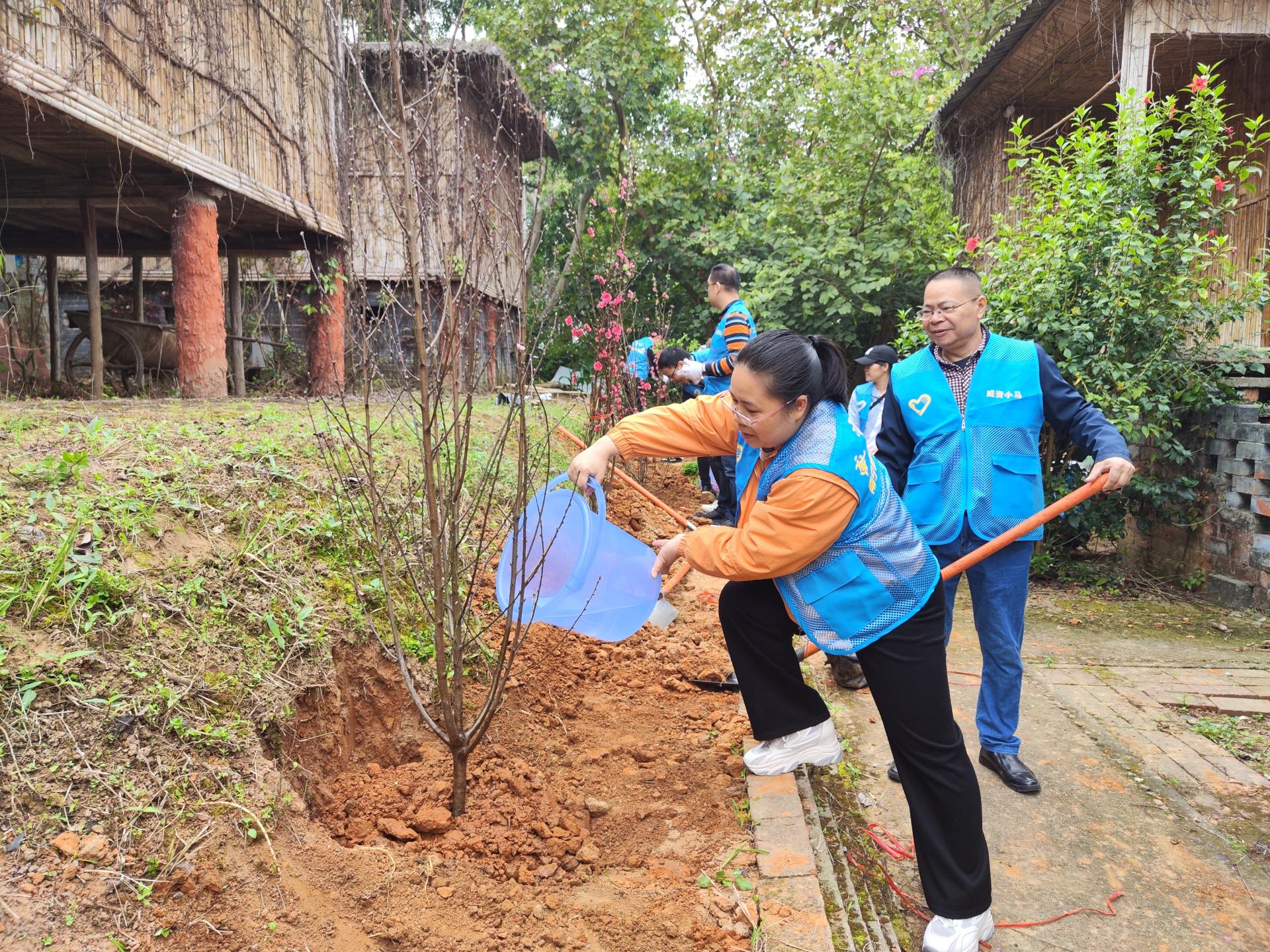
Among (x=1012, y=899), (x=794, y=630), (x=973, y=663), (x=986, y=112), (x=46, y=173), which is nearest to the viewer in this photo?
(x=1012, y=899)

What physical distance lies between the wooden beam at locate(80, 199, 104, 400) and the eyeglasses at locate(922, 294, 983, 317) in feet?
22.7

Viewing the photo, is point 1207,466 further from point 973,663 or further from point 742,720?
point 742,720

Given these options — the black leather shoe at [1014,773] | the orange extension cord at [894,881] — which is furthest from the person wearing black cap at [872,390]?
the orange extension cord at [894,881]

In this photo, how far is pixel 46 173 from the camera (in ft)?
23.6

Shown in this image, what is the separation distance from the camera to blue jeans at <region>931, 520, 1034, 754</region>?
2.97 meters

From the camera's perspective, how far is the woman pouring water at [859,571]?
7.07 feet

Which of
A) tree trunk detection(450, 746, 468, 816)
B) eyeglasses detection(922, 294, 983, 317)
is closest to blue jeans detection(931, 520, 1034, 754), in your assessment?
eyeglasses detection(922, 294, 983, 317)

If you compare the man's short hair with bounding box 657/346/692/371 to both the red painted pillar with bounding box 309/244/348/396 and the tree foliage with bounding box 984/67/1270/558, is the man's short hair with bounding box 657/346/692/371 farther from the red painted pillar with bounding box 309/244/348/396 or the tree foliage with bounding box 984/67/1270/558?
the red painted pillar with bounding box 309/244/348/396

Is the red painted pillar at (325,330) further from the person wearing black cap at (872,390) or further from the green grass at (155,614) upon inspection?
the person wearing black cap at (872,390)

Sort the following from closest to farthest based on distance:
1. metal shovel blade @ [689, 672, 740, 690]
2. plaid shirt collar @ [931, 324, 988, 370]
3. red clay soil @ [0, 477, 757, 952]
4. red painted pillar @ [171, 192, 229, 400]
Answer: red clay soil @ [0, 477, 757, 952] → plaid shirt collar @ [931, 324, 988, 370] → metal shovel blade @ [689, 672, 740, 690] → red painted pillar @ [171, 192, 229, 400]

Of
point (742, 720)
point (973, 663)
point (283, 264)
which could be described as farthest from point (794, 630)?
point (283, 264)

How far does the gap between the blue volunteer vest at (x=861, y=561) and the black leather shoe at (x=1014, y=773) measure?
130 centimetres

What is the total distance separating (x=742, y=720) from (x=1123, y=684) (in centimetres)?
227

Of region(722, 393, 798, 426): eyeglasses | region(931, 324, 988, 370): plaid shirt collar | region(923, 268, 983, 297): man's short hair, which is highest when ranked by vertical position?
region(923, 268, 983, 297): man's short hair
